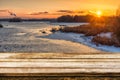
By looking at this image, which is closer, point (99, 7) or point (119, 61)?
point (119, 61)

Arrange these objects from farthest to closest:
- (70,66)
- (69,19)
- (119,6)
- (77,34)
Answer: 1. (77,34)
2. (69,19)
3. (119,6)
4. (70,66)

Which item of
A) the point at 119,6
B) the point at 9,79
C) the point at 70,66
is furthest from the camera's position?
the point at 119,6

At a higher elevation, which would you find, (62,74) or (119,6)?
(119,6)

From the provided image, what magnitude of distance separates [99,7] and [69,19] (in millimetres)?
334

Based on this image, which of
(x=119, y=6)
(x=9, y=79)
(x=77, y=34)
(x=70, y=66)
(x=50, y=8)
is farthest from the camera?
(x=77, y=34)

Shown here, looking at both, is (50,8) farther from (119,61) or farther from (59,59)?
(119,61)

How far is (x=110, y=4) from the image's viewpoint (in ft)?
5.85

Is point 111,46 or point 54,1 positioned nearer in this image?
point 54,1

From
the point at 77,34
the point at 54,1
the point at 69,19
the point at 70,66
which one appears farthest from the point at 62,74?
the point at 77,34

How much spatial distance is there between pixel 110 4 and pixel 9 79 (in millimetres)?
1066

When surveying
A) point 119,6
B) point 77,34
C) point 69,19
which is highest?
point 119,6

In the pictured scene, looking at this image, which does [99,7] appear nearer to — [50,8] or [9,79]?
[50,8]

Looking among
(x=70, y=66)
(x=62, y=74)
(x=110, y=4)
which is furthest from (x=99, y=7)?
(x=62, y=74)

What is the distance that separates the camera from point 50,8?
1.91m
